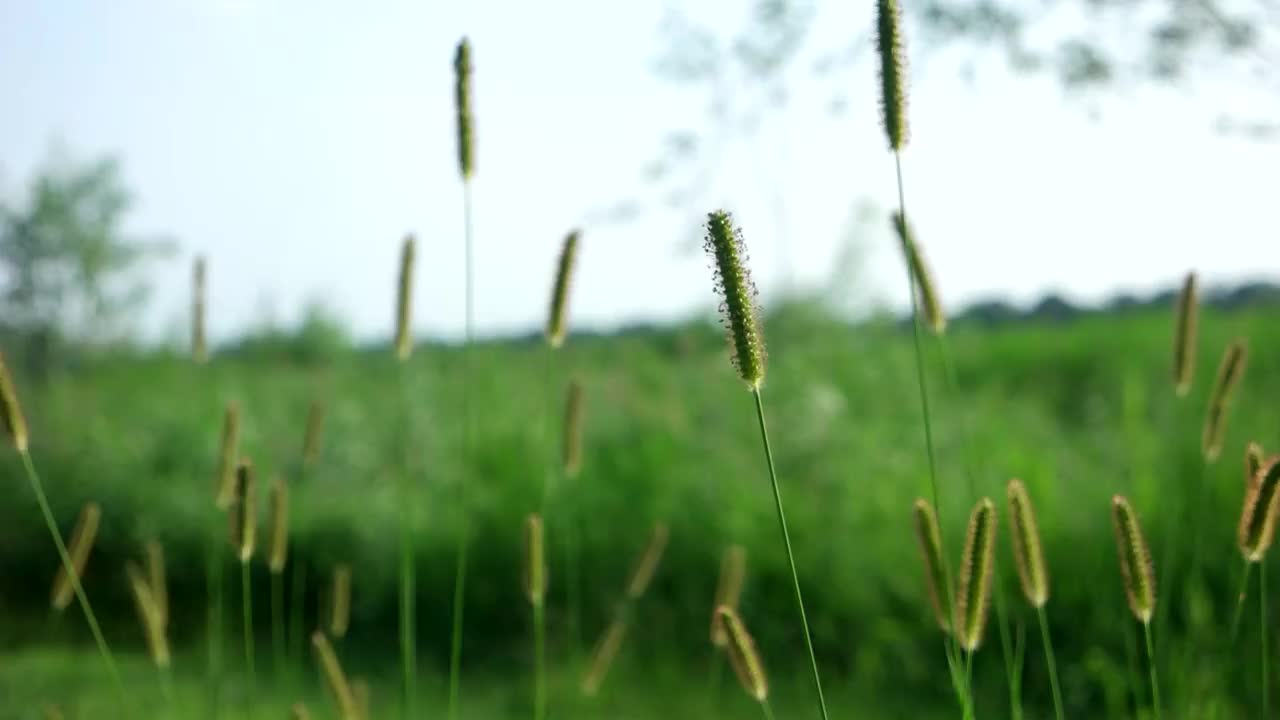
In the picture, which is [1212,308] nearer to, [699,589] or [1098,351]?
[1098,351]

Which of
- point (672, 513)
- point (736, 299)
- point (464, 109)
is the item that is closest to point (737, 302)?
point (736, 299)

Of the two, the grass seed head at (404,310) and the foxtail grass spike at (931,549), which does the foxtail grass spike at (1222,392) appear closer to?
the foxtail grass spike at (931,549)

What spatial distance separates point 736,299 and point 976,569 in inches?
12.2

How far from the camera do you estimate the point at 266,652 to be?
12.8 feet

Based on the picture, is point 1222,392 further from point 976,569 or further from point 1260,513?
point 976,569

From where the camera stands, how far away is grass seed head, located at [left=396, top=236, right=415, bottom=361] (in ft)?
4.36

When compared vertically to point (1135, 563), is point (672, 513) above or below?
below

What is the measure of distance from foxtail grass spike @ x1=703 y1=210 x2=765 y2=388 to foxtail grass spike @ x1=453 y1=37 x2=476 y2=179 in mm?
552

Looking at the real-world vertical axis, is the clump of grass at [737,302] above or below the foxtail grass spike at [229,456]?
above

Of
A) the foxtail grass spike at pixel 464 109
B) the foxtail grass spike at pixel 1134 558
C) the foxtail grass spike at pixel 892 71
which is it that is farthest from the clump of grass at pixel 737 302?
the foxtail grass spike at pixel 464 109

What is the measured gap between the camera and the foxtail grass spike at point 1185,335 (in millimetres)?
1344

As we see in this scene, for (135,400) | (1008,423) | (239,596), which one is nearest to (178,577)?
(239,596)

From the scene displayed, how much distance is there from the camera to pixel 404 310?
1333 millimetres

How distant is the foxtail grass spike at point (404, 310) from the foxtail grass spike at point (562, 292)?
18 centimetres
